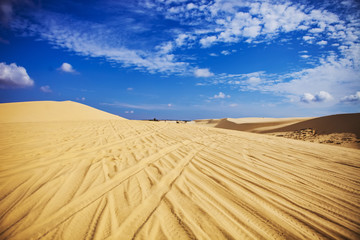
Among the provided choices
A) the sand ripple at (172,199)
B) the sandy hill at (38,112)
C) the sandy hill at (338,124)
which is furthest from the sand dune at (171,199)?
the sandy hill at (38,112)

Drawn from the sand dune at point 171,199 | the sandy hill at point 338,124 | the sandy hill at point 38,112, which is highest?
the sandy hill at point 38,112

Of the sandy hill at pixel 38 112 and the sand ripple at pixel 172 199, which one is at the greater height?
the sandy hill at pixel 38 112

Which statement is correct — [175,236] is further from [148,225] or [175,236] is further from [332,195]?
[332,195]

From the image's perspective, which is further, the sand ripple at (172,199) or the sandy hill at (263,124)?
the sandy hill at (263,124)

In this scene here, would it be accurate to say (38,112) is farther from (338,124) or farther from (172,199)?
(338,124)

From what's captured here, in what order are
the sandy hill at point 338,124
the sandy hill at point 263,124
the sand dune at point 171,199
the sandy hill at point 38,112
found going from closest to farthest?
the sand dune at point 171,199
the sandy hill at point 338,124
the sandy hill at point 38,112
the sandy hill at point 263,124

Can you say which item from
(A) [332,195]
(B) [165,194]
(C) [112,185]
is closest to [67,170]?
(C) [112,185]

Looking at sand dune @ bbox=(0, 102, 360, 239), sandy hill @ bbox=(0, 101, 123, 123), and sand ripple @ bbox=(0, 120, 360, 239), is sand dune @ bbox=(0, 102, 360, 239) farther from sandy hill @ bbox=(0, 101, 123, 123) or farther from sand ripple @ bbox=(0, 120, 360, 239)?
sandy hill @ bbox=(0, 101, 123, 123)

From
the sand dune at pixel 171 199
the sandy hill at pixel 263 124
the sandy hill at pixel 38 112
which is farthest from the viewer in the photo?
the sandy hill at pixel 263 124

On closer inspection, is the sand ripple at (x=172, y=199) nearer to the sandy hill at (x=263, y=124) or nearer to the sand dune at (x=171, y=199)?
the sand dune at (x=171, y=199)

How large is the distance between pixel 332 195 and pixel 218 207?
1827mm

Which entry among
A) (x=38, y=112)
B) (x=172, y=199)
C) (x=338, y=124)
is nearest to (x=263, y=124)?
(x=338, y=124)

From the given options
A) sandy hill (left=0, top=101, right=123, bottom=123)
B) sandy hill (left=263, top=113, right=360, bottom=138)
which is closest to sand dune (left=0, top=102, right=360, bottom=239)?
sandy hill (left=263, top=113, right=360, bottom=138)

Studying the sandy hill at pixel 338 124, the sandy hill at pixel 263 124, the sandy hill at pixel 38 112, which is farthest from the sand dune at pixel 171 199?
the sandy hill at pixel 38 112
